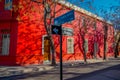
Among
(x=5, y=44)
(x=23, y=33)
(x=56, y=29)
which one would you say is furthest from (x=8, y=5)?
(x=56, y=29)

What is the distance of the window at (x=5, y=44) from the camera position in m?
22.2

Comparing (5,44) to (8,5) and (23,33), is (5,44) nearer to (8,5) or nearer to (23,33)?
(23,33)

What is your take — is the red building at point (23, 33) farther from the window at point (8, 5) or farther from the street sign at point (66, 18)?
the street sign at point (66, 18)

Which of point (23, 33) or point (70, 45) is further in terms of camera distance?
point (70, 45)

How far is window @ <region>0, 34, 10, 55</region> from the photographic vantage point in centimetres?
2220

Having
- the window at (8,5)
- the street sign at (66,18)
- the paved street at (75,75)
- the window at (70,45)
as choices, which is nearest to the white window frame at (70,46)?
the window at (70,45)

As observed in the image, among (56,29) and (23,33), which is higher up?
(23,33)

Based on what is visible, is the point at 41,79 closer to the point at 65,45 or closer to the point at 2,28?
the point at 2,28

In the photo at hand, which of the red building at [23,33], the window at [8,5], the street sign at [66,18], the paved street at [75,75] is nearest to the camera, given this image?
the street sign at [66,18]

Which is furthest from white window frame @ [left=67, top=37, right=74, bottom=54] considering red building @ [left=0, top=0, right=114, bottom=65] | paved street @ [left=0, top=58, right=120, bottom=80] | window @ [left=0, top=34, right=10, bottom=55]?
paved street @ [left=0, top=58, right=120, bottom=80]

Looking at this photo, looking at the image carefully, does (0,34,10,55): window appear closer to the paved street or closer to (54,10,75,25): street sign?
the paved street

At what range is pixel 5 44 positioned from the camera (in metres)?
22.4

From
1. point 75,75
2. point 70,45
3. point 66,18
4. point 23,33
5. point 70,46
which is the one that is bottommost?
point 75,75

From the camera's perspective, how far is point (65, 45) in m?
28.7
